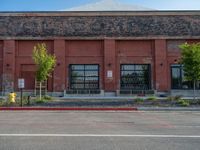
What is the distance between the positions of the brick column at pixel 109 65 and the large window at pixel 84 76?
1.17 meters

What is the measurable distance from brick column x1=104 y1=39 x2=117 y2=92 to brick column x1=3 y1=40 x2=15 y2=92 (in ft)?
32.4

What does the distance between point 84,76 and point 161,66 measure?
832cm

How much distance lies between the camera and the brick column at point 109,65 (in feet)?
127

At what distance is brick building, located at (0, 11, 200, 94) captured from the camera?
38.9m

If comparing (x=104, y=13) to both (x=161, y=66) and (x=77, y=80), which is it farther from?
(x=161, y=66)

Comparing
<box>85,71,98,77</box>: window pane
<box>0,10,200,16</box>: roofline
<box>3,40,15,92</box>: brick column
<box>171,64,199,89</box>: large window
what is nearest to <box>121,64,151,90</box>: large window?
<box>171,64,199,89</box>: large window

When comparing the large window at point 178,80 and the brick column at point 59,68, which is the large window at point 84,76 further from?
the large window at point 178,80

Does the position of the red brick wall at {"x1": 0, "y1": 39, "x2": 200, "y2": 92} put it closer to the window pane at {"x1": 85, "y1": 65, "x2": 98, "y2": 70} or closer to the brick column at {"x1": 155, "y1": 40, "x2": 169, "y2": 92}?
the brick column at {"x1": 155, "y1": 40, "x2": 169, "y2": 92}

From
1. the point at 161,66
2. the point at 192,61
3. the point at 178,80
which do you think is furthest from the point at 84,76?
the point at 192,61

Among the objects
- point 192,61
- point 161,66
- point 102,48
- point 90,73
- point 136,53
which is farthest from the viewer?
point 90,73

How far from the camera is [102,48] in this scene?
3944cm

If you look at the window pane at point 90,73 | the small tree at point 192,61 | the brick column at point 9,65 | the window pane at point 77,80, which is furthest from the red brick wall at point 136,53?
the brick column at point 9,65
